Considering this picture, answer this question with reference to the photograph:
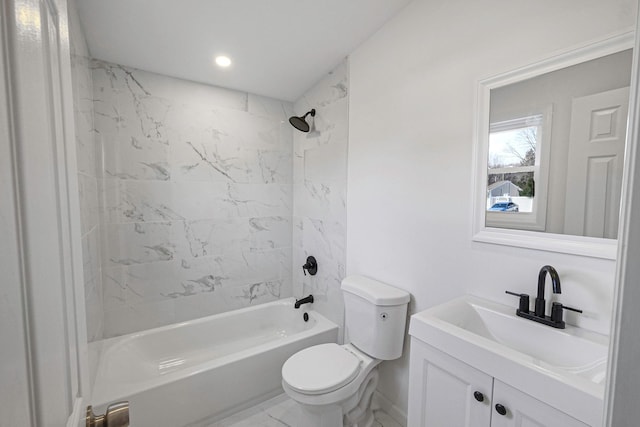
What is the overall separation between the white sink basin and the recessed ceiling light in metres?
2.07

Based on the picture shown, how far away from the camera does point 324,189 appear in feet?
7.73

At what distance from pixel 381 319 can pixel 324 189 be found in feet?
3.78

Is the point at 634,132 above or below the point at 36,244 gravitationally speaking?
above

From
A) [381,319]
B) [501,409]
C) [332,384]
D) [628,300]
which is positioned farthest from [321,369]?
[628,300]

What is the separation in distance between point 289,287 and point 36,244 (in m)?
2.63

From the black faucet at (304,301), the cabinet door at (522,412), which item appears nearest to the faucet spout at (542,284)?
the cabinet door at (522,412)

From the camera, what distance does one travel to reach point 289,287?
2.88 m

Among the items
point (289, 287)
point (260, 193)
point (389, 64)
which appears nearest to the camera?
point (389, 64)

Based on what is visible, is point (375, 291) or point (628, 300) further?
point (375, 291)

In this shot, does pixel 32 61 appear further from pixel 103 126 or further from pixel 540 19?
pixel 103 126

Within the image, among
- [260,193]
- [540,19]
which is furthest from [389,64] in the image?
[260,193]

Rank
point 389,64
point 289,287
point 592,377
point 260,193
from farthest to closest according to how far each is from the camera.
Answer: point 289,287
point 260,193
point 389,64
point 592,377

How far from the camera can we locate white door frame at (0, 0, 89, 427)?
306 mm

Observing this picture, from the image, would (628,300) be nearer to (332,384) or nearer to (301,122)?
(332,384)
